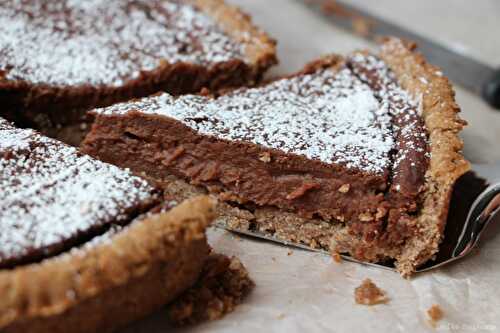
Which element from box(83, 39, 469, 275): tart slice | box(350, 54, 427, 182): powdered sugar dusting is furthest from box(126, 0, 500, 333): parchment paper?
box(350, 54, 427, 182): powdered sugar dusting

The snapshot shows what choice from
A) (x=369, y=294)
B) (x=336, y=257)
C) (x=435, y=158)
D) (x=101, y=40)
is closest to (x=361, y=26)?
(x=101, y=40)

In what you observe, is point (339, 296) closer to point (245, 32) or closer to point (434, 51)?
point (245, 32)

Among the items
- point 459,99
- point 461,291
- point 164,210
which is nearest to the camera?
point 164,210

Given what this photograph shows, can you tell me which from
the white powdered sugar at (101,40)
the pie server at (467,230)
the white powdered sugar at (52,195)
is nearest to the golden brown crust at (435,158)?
the pie server at (467,230)

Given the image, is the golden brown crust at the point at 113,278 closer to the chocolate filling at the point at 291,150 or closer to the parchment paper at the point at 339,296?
the parchment paper at the point at 339,296

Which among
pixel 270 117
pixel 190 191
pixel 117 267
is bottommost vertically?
pixel 190 191

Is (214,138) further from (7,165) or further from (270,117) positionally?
(7,165)

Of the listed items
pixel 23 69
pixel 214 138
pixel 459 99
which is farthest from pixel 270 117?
pixel 459 99

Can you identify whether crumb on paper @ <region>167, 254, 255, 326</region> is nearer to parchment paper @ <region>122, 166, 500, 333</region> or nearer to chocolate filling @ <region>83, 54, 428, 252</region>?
parchment paper @ <region>122, 166, 500, 333</region>
